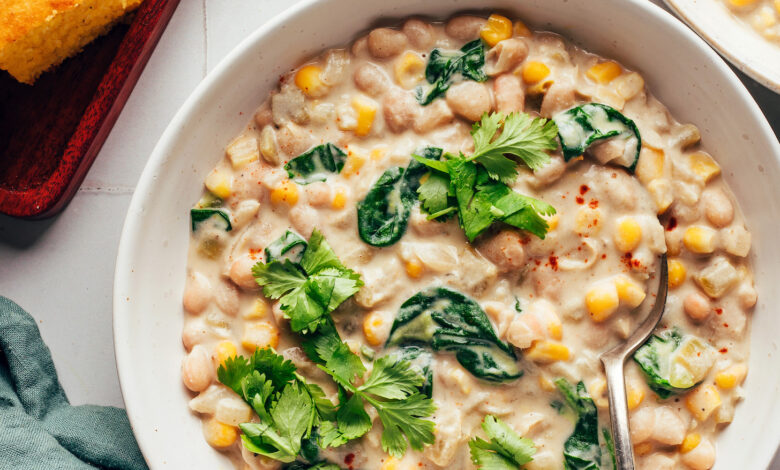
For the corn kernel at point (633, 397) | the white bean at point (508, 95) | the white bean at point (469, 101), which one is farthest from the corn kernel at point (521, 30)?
the corn kernel at point (633, 397)

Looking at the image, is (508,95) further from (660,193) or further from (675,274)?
(675,274)

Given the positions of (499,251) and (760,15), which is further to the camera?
(760,15)

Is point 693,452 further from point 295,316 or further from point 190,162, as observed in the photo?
point 190,162

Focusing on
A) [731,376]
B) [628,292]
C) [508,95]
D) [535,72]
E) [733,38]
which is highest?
[733,38]

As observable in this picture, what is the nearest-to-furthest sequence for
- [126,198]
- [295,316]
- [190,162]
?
[295,316]
[190,162]
[126,198]

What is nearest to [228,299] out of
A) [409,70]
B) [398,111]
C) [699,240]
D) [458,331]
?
[458,331]

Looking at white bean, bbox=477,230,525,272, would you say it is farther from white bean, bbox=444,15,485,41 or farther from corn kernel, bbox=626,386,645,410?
white bean, bbox=444,15,485,41

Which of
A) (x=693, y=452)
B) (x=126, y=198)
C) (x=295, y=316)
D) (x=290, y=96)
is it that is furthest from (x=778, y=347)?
(x=126, y=198)
